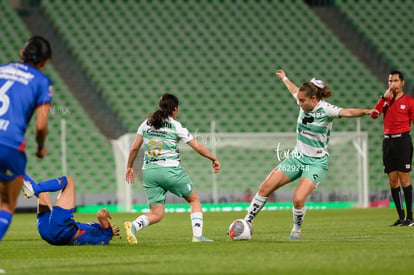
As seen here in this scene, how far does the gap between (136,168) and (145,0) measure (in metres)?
7.85

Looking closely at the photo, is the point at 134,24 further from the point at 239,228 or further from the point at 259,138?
the point at 239,228

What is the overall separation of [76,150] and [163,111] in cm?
1371

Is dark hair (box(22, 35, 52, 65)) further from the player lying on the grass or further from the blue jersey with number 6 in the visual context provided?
the player lying on the grass

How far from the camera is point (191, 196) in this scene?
898 centimetres

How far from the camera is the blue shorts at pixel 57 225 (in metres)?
8.15

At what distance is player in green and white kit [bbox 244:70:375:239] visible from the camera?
9266 mm

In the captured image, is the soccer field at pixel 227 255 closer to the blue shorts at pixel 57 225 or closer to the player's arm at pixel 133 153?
the blue shorts at pixel 57 225

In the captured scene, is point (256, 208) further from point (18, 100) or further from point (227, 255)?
point (18, 100)

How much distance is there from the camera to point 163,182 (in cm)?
884

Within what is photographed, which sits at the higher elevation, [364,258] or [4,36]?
[4,36]

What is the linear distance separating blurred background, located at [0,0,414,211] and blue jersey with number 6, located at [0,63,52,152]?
14877 mm

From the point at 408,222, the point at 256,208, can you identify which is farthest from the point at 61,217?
the point at 408,222

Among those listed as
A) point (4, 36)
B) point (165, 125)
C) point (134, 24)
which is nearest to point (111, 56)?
point (134, 24)

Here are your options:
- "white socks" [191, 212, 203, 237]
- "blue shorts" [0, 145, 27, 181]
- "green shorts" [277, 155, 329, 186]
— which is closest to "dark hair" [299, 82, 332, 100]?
"green shorts" [277, 155, 329, 186]
